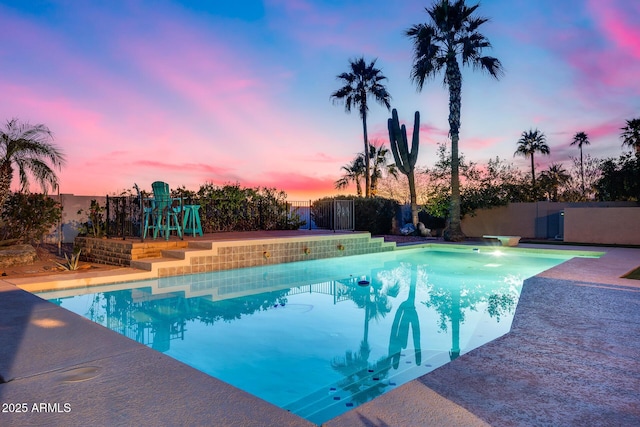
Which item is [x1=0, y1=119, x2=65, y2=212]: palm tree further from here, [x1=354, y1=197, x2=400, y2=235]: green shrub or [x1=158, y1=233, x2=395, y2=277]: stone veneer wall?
[x1=354, y1=197, x2=400, y2=235]: green shrub

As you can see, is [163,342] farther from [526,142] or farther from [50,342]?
[526,142]

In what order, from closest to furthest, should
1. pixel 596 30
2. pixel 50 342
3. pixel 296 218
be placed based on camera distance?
pixel 50 342 < pixel 596 30 < pixel 296 218

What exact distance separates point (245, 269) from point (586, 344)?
262 inches

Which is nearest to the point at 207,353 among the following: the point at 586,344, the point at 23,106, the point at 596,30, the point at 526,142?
the point at 586,344

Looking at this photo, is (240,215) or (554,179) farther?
(554,179)

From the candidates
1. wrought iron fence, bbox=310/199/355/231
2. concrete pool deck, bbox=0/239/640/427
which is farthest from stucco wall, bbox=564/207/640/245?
concrete pool deck, bbox=0/239/640/427

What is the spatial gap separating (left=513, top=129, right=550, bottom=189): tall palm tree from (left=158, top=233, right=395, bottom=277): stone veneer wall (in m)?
25.8

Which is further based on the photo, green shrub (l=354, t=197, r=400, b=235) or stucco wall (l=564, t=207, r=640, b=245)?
green shrub (l=354, t=197, r=400, b=235)

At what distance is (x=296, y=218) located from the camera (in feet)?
44.4

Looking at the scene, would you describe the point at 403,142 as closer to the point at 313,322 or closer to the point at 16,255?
the point at 313,322

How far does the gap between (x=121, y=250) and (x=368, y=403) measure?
7.39 meters

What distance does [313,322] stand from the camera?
496 cm

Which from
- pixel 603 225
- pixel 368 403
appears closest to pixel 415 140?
pixel 603 225

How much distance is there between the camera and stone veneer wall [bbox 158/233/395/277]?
8.09 meters
